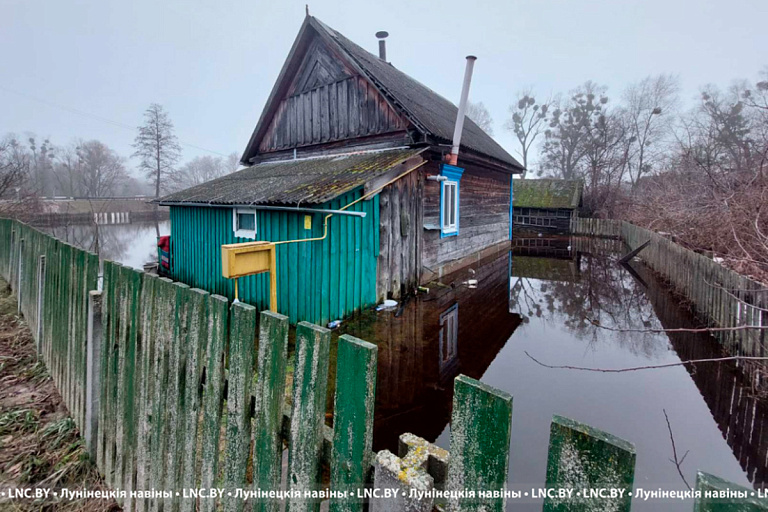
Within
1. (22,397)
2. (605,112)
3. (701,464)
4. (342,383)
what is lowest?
(701,464)

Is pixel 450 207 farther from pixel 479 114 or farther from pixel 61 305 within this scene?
pixel 479 114

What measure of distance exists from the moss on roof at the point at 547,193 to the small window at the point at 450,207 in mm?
15452

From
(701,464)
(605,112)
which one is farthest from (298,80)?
(605,112)

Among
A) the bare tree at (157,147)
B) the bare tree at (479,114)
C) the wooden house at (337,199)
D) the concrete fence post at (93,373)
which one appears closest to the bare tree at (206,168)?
the bare tree at (157,147)

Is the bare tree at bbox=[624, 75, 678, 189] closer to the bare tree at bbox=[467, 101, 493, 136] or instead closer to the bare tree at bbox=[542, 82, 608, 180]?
the bare tree at bbox=[542, 82, 608, 180]

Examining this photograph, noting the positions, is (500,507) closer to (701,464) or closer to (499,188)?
(701,464)

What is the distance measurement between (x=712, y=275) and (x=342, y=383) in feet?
24.0

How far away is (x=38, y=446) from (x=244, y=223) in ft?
17.2

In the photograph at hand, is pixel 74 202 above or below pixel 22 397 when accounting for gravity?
above

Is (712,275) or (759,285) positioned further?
(712,275)

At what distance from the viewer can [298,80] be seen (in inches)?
434

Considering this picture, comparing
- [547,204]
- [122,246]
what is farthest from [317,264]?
[547,204]

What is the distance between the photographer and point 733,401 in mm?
4020

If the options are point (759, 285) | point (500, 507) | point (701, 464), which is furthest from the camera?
point (759, 285)
